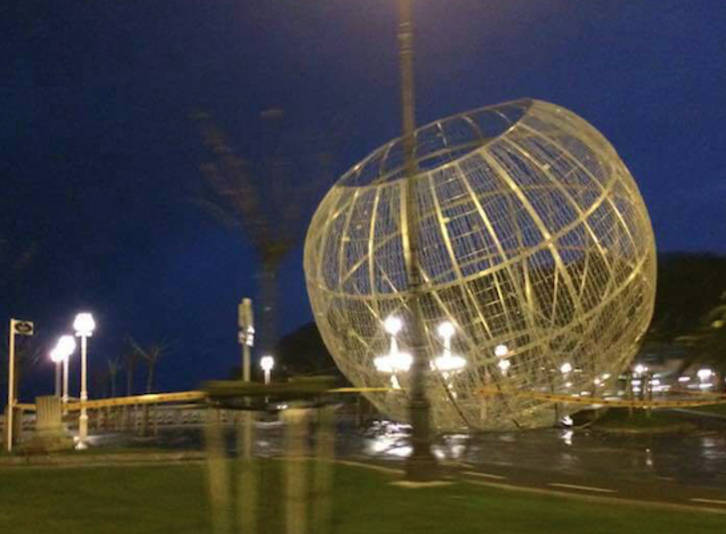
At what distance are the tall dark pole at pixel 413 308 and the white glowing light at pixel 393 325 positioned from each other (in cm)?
1177

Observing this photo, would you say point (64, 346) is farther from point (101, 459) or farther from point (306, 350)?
point (306, 350)

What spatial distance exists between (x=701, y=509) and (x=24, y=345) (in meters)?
29.7

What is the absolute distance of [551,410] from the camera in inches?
1013

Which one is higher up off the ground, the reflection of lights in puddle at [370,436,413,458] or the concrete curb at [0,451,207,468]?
the concrete curb at [0,451,207,468]

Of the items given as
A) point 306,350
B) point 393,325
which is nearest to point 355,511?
point 393,325

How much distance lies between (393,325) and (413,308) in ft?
41.2

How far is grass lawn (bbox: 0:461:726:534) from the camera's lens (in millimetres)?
8203

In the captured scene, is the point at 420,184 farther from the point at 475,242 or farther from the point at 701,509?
the point at 701,509

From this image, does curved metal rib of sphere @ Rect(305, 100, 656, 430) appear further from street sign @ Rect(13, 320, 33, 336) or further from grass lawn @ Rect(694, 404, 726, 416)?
grass lawn @ Rect(694, 404, 726, 416)

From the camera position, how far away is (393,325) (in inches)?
932

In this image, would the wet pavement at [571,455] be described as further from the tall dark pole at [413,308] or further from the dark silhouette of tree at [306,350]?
the dark silhouette of tree at [306,350]

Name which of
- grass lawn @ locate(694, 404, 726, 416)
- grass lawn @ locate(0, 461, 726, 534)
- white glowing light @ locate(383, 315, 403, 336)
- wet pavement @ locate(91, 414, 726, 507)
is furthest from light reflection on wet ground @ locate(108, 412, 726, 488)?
grass lawn @ locate(694, 404, 726, 416)

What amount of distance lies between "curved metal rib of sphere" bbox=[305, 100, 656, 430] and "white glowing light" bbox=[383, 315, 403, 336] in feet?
0.43

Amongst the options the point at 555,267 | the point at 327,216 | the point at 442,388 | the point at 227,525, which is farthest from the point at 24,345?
the point at 227,525
